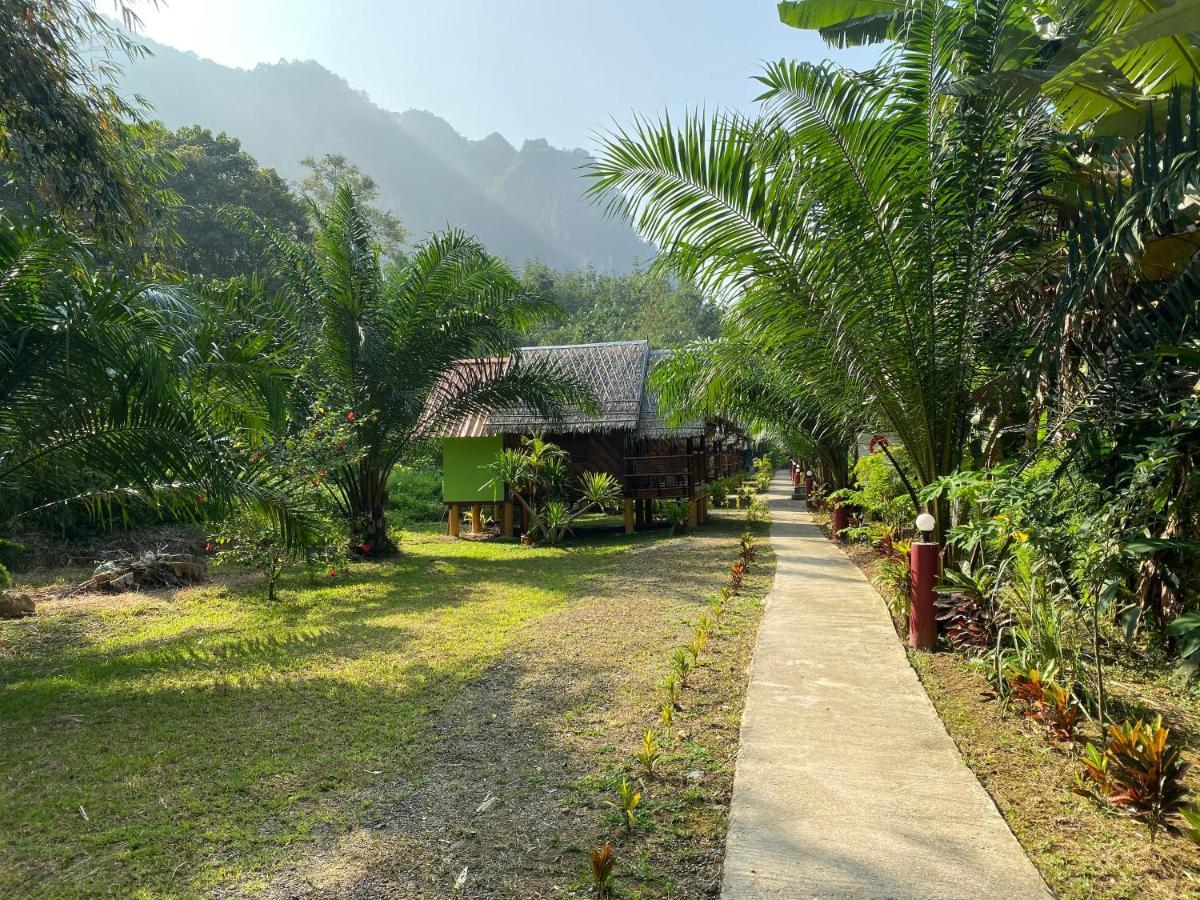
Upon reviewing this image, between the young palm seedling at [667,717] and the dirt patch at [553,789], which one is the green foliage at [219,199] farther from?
the young palm seedling at [667,717]

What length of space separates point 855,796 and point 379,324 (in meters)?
9.53

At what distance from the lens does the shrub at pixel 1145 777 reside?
2771mm

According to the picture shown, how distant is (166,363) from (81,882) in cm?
291

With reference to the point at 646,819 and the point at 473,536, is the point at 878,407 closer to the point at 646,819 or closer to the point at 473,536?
the point at 646,819

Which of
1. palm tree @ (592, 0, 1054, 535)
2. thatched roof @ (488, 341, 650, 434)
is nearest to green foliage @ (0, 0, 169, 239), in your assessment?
palm tree @ (592, 0, 1054, 535)

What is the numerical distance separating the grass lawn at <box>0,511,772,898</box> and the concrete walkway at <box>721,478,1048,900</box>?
188 millimetres

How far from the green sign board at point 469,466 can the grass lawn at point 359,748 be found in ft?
24.8

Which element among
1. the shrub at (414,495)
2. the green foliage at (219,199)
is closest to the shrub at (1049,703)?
the shrub at (414,495)

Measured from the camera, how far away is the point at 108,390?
4.76m

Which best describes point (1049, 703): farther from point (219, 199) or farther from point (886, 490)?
point (219, 199)

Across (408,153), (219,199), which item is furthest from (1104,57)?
(408,153)

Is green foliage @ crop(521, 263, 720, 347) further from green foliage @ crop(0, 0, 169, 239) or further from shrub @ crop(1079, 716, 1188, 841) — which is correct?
shrub @ crop(1079, 716, 1188, 841)

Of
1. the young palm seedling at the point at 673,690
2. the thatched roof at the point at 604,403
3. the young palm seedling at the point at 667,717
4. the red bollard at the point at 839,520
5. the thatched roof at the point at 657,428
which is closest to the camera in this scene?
the young palm seedling at the point at 667,717

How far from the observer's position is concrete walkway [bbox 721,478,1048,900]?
2.47 metres
